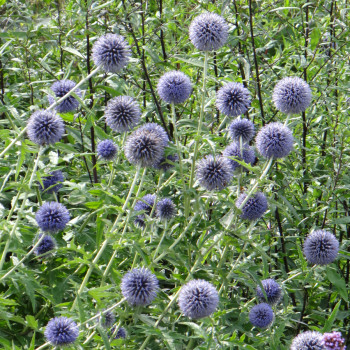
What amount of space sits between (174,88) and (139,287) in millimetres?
1081

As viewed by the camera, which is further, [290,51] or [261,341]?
[290,51]

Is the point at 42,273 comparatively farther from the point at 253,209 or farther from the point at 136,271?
the point at 253,209

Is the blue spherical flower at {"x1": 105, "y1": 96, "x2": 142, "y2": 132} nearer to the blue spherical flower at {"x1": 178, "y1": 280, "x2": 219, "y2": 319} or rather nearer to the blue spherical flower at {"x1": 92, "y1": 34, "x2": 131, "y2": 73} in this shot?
the blue spherical flower at {"x1": 92, "y1": 34, "x2": 131, "y2": 73}

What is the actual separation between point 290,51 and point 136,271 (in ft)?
7.42

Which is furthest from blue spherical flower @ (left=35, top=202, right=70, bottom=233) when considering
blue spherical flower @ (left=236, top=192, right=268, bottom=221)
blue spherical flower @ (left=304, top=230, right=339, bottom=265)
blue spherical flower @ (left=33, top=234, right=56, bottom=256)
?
blue spherical flower @ (left=304, top=230, right=339, bottom=265)

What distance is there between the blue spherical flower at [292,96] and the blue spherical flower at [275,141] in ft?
0.62

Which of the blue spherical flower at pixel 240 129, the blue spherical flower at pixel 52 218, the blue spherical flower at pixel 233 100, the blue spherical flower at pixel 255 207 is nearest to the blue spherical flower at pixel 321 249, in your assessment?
the blue spherical flower at pixel 255 207

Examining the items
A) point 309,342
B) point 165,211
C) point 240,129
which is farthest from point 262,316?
point 240,129

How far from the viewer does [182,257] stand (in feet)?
8.77

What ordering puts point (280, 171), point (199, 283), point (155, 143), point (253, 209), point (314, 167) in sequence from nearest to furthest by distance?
1. point (199, 283)
2. point (155, 143)
3. point (253, 209)
4. point (280, 171)
5. point (314, 167)

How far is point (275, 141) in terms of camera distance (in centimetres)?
278

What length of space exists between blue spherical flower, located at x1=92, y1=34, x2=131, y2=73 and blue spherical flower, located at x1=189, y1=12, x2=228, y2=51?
39cm

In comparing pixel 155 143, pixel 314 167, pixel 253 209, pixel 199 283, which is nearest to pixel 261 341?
pixel 199 283

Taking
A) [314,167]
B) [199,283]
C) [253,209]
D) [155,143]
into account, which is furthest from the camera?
[314,167]
